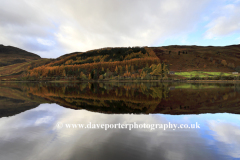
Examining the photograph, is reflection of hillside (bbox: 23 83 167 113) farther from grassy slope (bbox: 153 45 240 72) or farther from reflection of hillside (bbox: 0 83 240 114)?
grassy slope (bbox: 153 45 240 72)

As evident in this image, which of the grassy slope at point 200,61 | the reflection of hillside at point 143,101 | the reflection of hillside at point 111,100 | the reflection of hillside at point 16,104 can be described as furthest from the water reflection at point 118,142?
the grassy slope at point 200,61

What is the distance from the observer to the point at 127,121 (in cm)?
1034

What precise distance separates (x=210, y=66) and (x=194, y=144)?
17570cm

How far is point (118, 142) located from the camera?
6707 millimetres

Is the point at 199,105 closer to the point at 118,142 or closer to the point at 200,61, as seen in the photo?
the point at 118,142

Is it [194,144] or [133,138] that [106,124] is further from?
[194,144]

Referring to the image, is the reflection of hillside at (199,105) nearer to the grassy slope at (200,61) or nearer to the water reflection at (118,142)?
the water reflection at (118,142)

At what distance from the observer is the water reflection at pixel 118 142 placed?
223 inches

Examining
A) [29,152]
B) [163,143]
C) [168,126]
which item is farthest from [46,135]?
[168,126]

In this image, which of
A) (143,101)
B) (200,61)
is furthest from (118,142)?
(200,61)

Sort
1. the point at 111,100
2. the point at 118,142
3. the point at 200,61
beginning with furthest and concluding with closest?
the point at 200,61 → the point at 111,100 → the point at 118,142

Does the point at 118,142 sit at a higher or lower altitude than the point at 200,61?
lower

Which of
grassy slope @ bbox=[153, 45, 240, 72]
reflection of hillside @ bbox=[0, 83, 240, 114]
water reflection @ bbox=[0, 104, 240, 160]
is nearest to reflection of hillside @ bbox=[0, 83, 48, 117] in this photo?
reflection of hillside @ bbox=[0, 83, 240, 114]

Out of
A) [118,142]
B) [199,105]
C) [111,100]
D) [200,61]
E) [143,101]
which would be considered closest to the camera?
[118,142]
